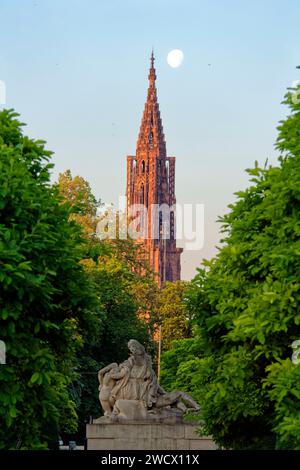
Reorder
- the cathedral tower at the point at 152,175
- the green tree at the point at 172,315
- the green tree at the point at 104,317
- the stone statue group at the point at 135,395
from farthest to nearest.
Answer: the cathedral tower at the point at 152,175
the green tree at the point at 172,315
the green tree at the point at 104,317
the stone statue group at the point at 135,395

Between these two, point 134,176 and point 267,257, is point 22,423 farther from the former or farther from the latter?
point 134,176

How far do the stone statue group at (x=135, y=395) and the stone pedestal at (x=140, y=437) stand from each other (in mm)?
390

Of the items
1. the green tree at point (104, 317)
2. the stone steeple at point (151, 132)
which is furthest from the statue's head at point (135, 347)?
the stone steeple at point (151, 132)

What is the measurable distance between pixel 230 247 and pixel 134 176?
15394 centimetres

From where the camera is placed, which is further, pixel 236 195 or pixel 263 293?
pixel 236 195

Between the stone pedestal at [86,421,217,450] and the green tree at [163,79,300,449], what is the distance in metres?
6.45

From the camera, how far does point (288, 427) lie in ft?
76.9

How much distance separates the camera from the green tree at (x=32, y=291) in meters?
23.3

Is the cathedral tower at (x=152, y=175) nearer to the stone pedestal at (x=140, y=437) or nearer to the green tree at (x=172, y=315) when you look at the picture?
the green tree at (x=172, y=315)

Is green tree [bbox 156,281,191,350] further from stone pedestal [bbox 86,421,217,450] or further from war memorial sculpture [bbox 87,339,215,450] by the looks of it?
stone pedestal [bbox 86,421,217,450]

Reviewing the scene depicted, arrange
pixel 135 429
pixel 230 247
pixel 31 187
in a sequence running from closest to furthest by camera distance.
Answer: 1. pixel 31 187
2. pixel 230 247
3. pixel 135 429

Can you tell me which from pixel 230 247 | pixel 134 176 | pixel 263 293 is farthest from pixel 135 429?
pixel 134 176

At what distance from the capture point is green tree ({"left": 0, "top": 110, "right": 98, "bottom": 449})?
23.3 meters

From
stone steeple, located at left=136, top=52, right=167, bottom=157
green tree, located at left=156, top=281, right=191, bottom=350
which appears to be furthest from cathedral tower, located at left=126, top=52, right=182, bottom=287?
green tree, located at left=156, top=281, right=191, bottom=350
